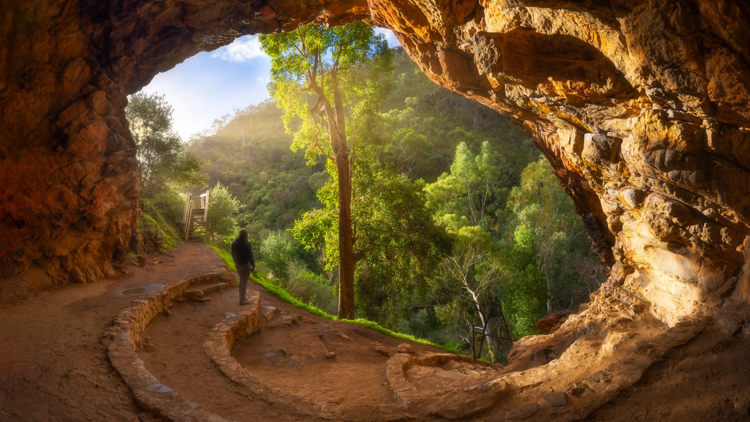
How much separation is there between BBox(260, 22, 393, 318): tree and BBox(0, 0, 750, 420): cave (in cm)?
394

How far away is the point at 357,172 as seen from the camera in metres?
15.2

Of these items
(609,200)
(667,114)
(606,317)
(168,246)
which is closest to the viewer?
(667,114)

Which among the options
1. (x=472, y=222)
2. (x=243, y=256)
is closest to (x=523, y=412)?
(x=243, y=256)

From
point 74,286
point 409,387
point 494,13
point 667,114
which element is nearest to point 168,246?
point 74,286

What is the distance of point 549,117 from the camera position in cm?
694

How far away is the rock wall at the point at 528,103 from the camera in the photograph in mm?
3979

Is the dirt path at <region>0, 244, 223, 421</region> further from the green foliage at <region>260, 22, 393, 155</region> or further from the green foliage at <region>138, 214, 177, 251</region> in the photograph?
the green foliage at <region>260, 22, 393, 155</region>

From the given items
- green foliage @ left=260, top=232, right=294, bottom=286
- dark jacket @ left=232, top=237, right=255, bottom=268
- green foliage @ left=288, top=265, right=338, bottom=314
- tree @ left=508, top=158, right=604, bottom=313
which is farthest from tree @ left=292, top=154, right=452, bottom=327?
tree @ left=508, top=158, right=604, bottom=313

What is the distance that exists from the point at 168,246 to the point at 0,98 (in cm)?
865

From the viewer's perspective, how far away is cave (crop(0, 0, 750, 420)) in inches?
158

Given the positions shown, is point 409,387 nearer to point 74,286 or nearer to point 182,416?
point 182,416

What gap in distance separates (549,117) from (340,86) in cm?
1029

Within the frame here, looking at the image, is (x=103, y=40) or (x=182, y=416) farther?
Result: (x=103, y=40)

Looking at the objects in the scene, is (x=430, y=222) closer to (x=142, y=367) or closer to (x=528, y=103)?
(x=528, y=103)
